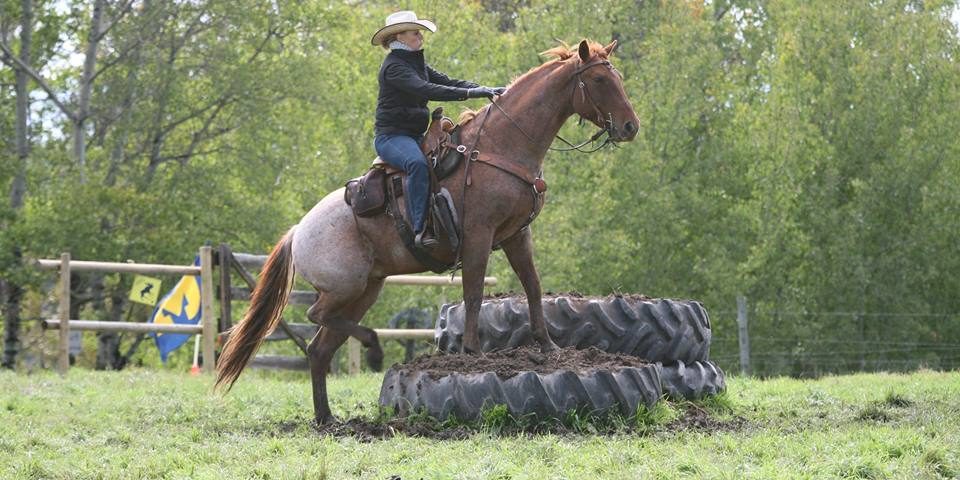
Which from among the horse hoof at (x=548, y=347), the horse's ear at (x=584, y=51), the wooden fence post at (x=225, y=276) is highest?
the horse's ear at (x=584, y=51)

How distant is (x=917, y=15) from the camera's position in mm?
27750

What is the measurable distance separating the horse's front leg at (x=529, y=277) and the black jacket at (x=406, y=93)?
39.9 inches

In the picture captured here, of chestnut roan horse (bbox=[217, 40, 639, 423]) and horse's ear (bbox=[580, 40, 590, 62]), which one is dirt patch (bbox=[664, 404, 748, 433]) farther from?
horse's ear (bbox=[580, 40, 590, 62])

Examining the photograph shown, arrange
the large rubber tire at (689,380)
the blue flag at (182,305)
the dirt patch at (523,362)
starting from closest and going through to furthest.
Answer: the dirt patch at (523,362) → the large rubber tire at (689,380) → the blue flag at (182,305)

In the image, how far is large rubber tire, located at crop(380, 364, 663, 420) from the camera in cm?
816

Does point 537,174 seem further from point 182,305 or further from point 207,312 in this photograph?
point 182,305

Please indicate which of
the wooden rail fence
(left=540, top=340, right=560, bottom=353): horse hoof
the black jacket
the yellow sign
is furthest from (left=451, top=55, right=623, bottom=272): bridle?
the yellow sign

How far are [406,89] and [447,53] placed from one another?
21.8 meters

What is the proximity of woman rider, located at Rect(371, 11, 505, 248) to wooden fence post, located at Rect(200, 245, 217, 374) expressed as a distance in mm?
7501

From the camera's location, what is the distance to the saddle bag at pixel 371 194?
884 centimetres

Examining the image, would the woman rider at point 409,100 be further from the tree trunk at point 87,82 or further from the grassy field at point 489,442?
the tree trunk at point 87,82

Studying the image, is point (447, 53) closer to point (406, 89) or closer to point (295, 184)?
point (295, 184)

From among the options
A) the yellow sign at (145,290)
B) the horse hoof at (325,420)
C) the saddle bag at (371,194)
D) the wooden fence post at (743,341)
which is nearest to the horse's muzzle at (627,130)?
the saddle bag at (371,194)

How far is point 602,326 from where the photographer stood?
30.6 feet
